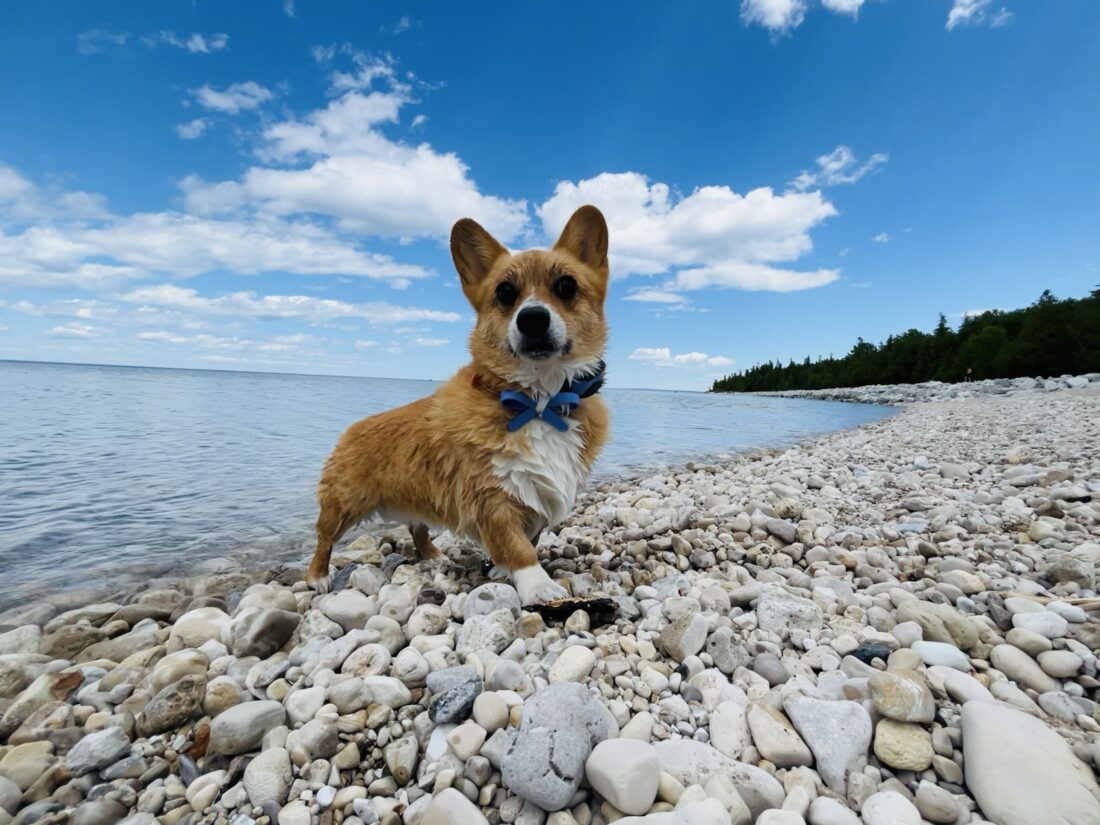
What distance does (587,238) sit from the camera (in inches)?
127

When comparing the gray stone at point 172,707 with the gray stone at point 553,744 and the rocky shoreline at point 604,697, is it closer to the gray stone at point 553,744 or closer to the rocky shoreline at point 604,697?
the rocky shoreline at point 604,697

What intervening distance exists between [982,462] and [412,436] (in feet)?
22.1

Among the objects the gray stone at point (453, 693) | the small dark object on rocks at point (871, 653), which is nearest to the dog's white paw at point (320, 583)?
the gray stone at point (453, 693)

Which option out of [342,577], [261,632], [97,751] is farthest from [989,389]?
[97,751]

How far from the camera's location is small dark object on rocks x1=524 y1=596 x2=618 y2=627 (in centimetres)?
240

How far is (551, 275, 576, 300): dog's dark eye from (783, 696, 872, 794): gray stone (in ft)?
7.10

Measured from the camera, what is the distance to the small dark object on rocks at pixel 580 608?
2400 millimetres

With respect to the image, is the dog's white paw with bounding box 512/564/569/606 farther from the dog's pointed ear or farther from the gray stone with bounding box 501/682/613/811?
the dog's pointed ear

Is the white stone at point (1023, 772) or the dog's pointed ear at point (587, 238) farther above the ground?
the dog's pointed ear at point (587, 238)

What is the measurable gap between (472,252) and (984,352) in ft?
179

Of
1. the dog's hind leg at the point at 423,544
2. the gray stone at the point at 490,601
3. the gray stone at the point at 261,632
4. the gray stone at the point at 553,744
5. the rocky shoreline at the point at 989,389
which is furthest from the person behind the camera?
the rocky shoreline at the point at 989,389

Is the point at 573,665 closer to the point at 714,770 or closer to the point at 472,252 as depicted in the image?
the point at 714,770

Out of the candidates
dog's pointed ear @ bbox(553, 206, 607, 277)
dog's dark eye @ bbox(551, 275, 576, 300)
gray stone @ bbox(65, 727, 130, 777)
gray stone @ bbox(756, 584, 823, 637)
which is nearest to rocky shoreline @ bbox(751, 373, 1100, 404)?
dog's pointed ear @ bbox(553, 206, 607, 277)

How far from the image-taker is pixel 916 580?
2816 millimetres
